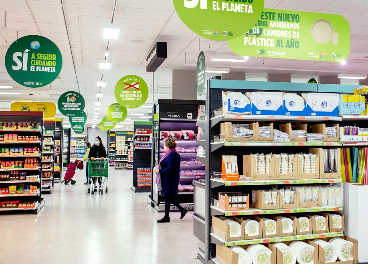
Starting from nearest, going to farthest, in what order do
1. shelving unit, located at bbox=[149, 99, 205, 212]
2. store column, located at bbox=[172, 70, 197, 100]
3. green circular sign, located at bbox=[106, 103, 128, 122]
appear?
shelving unit, located at bbox=[149, 99, 205, 212]
store column, located at bbox=[172, 70, 197, 100]
green circular sign, located at bbox=[106, 103, 128, 122]

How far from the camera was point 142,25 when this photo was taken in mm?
8391

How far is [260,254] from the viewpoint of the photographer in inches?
165

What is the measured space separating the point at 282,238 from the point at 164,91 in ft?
45.9

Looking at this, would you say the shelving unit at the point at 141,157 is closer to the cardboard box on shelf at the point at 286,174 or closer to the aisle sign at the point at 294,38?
the aisle sign at the point at 294,38

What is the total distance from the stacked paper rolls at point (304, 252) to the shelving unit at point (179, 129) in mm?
4893

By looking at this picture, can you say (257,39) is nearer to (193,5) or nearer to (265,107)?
(265,107)

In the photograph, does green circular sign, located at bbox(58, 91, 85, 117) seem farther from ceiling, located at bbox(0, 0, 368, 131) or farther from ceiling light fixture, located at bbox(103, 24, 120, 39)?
ceiling light fixture, located at bbox(103, 24, 120, 39)

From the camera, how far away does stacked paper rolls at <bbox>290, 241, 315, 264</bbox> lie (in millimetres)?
4348

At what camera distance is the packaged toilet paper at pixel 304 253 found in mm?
4348

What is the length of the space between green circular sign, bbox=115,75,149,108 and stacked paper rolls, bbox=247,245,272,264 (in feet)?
22.0

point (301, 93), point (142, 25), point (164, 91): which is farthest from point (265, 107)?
point (164, 91)

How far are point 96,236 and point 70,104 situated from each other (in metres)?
7.03

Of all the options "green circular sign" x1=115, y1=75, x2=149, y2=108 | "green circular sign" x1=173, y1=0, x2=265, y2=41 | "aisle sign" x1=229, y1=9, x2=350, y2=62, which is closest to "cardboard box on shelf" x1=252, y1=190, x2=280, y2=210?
"green circular sign" x1=173, y1=0, x2=265, y2=41

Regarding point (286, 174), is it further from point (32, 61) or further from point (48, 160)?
point (48, 160)
